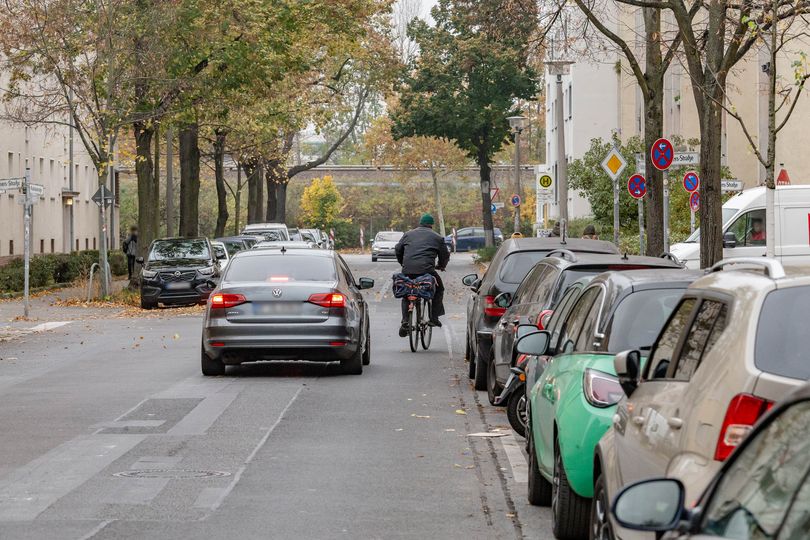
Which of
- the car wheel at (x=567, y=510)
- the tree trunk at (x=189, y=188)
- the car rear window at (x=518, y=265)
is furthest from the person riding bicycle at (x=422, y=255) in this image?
the tree trunk at (x=189, y=188)

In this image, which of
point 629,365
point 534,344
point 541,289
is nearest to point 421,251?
point 541,289

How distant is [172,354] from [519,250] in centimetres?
663

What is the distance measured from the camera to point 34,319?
29.9 metres

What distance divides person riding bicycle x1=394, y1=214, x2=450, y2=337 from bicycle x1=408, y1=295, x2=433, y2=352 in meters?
0.07

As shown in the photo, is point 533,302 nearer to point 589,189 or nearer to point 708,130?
point 708,130

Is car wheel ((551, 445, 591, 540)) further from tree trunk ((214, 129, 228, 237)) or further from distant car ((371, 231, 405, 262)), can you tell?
distant car ((371, 231, 405, 262))

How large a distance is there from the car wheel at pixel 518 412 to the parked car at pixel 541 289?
0.94ft

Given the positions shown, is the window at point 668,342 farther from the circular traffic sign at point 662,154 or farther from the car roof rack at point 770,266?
the circular traffic sign at point 662,154

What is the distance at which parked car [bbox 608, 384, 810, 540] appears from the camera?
300 centimetres

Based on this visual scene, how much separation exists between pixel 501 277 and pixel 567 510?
8.31 meters

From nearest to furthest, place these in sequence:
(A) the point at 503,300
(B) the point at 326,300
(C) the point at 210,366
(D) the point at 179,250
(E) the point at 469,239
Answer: (A) the point at 503,300 < (B) the point at 326,300 < (C) the point at 210,366 < (D) the point at 179,250 < (E) the point at 469,239

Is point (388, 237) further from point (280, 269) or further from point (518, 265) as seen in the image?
point (518, 265)

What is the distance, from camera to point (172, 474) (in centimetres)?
973

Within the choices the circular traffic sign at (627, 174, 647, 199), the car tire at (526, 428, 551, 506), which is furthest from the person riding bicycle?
the car tire at (526, 428, 551, 506)
